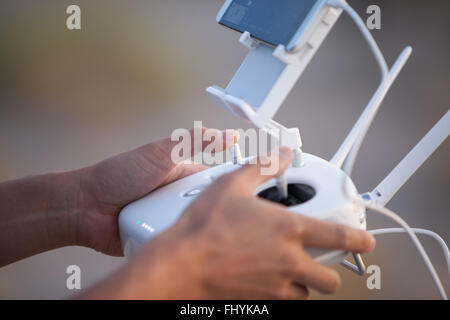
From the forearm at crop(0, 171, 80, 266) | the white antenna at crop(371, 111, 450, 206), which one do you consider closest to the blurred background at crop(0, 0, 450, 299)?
the forearm at crop(0, 171, 80, 266)

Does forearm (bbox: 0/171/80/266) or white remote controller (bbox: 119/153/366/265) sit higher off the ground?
white remote controller (bbox: 119/153/366/265)

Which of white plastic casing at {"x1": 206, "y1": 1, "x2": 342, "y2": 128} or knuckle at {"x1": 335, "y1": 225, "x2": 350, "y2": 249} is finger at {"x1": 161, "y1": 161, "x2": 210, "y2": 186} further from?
knuckle at {"x1": 335, "y1": 225, "x2": 350, "y2": 249}

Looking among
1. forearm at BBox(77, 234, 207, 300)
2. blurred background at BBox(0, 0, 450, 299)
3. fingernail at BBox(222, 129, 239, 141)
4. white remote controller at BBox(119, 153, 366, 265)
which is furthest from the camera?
blurred background at BBox(0, 0, 450, 299)

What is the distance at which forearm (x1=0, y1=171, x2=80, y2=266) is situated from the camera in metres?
0.97

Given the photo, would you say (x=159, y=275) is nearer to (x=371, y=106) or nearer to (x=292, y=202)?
(x=292, y=202)

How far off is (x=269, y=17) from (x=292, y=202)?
0.89 ft

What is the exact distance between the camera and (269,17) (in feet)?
2.52

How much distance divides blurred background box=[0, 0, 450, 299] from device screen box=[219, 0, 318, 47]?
106 cm

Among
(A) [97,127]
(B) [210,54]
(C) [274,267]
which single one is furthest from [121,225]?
(B) [210,54]

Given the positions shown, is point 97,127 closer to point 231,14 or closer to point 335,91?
point 335,91

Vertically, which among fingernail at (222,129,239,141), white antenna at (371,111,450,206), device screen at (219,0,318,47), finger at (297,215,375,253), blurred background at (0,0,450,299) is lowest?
blurred background at (0,0,450,299)

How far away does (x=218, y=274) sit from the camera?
1.94ft

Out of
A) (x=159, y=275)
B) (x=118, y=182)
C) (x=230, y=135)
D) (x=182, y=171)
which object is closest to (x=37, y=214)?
(x=118, y=182)

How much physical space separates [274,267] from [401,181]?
304mm
